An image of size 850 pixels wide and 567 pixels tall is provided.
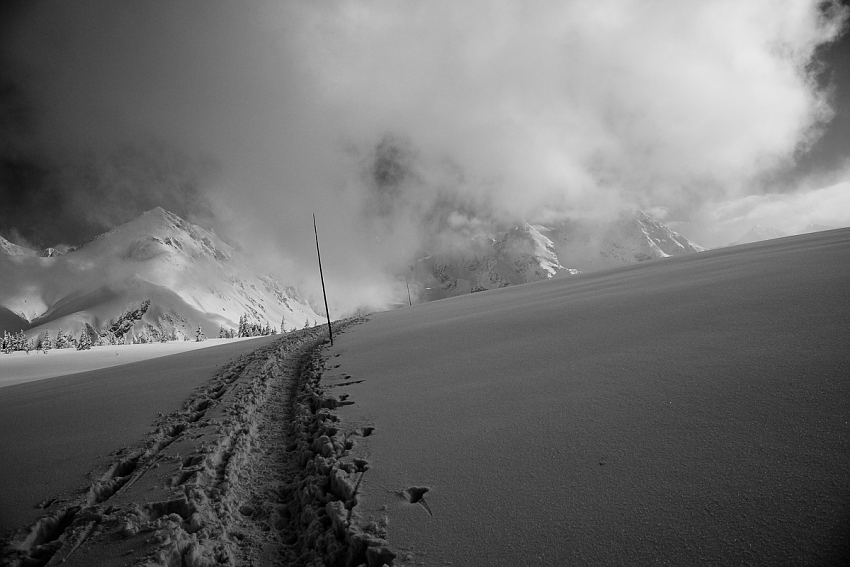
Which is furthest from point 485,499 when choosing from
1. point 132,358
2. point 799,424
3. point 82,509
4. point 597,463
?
point 132,358

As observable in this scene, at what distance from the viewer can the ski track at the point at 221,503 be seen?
3.53 m

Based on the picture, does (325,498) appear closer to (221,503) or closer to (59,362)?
(221,503)

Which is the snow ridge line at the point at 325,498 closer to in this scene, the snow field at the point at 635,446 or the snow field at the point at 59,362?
the snow field at the point at 635,446

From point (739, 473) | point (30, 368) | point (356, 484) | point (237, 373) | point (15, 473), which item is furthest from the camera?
point (30, 368)

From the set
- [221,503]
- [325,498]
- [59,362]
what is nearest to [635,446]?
[325,498]

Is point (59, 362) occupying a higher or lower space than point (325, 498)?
higher

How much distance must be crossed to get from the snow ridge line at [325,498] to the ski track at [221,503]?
1 centimetres

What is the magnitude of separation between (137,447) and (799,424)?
836cm

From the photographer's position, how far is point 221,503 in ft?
14.3

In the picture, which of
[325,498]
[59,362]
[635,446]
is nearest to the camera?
[635,446]

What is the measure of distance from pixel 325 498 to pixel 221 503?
124cm

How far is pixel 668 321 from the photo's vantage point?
25.5ft

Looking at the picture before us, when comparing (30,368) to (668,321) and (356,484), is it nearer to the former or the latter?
(356,484)

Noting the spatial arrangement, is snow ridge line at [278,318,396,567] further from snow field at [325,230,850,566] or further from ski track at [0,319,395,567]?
snow field at [325,230,850,566]
